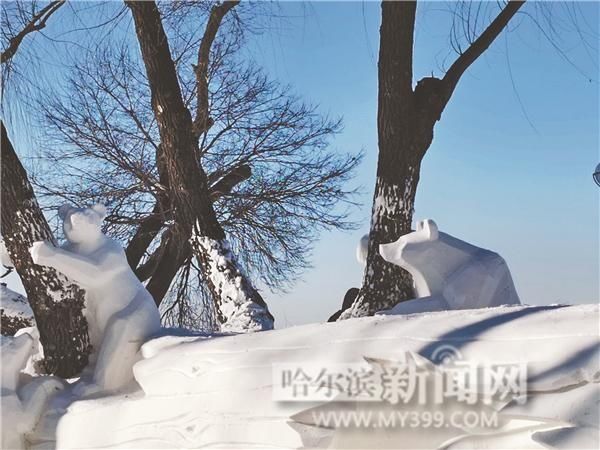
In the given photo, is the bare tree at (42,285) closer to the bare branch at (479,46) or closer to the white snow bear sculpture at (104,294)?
the white snow bear sculpture at (104,294)

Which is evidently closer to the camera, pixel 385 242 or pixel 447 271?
pixel 447 271

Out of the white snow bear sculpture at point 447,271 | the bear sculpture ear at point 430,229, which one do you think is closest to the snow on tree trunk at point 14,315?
the white snow bear sculpture at point 447,271

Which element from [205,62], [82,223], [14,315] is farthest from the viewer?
[205,62]

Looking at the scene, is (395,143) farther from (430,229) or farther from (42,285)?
(42,285)

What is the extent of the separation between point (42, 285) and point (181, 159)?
5.58 ft

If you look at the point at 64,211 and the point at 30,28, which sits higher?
the point at 30,28

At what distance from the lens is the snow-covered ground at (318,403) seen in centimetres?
201

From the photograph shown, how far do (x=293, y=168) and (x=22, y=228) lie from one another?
470 centimetres

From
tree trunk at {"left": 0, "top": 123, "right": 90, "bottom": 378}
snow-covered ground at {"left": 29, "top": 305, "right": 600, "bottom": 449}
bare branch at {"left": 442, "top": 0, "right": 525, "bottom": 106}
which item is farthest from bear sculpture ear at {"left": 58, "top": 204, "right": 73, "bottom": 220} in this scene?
bare branch at {"left": 442, "top": 0, "right": 525, "bottom": 106}

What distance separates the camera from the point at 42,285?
3285 millimetres

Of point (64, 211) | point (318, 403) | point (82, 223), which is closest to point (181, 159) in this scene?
point (64, 211)

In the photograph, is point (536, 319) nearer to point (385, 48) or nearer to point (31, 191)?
point (31, 191)

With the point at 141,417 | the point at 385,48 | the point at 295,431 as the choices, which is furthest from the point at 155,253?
the point at 295,431

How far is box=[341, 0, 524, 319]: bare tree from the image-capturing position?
446cm
